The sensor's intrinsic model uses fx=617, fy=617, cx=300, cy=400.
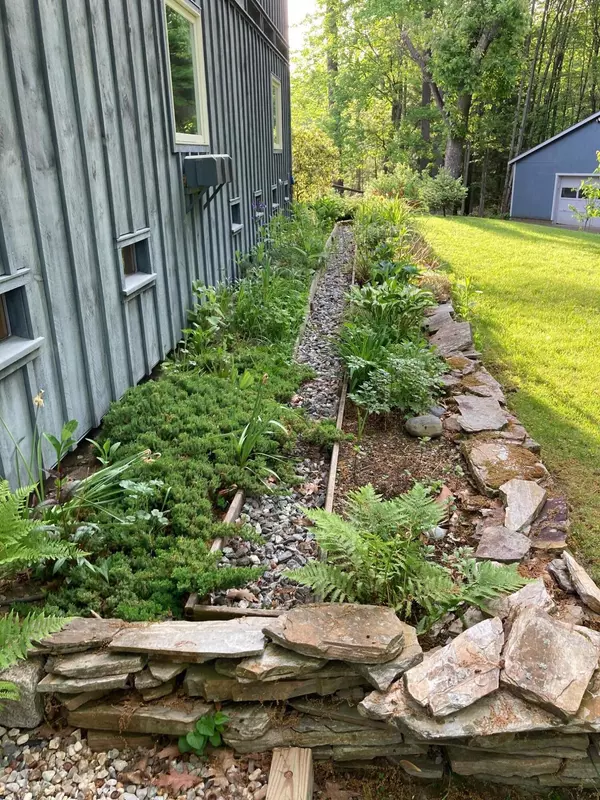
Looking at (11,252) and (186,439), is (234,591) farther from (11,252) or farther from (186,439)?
(11,252)

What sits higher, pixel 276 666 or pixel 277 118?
pixel 277 118

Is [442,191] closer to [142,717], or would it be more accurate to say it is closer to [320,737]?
[320,737]

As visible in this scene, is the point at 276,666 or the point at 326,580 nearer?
the point at 276,666

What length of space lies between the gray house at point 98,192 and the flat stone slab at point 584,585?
2713 millimetres

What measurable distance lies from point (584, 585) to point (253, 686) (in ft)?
4.97

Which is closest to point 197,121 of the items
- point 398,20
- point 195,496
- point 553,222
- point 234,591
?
point 195,496

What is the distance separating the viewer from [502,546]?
9.96 ft

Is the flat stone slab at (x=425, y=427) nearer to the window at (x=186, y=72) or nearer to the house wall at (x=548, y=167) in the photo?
the window at (x=186, y=72)

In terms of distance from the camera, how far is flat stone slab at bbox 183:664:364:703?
221 cm

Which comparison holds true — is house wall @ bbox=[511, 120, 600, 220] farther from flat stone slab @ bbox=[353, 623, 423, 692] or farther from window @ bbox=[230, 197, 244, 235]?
flat stone slab @ bbox=[353, 623, 423, 692]

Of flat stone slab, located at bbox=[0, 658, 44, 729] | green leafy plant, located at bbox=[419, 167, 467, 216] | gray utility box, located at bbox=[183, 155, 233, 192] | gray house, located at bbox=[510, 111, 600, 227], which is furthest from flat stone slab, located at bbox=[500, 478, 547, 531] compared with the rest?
gray house, located at bbox=[510, 111, 600, 227]

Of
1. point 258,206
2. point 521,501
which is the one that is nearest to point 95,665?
point 521,501

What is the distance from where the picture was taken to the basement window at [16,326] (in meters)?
2.99

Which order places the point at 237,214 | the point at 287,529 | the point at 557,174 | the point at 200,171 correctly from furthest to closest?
the point at 557,174, the point at 237,214, the point at 200,171, the point at 287,529
